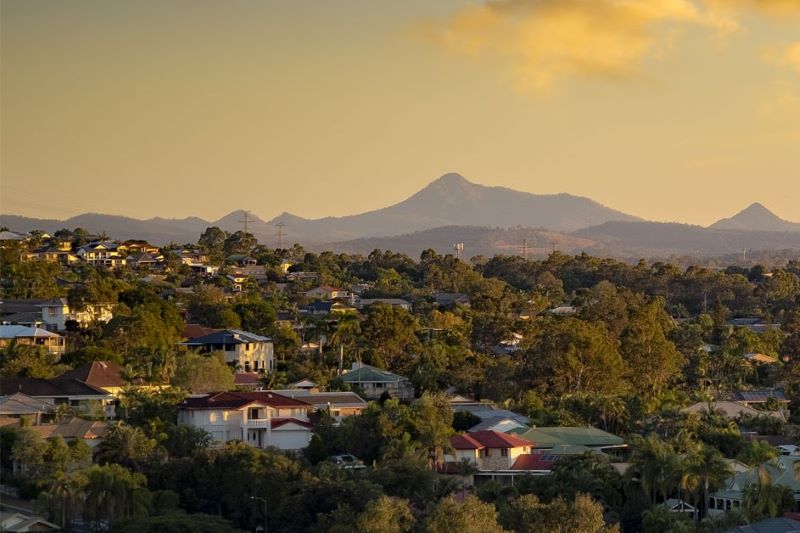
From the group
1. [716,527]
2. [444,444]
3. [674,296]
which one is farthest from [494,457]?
[674,296]

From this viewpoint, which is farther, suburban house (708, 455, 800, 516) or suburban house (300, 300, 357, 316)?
suburban house (300, 300, 357, 316)

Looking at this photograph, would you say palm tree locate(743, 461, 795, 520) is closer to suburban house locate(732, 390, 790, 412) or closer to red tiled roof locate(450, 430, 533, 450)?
red tiled roof locate(450, 430, 533, 450)

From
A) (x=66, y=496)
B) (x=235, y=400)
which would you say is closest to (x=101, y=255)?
(x=235, y=400)

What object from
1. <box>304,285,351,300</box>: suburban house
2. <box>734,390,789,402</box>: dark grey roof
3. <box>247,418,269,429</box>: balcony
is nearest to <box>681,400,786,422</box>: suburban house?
<box>734,390,789,402</box>: dark grey roof

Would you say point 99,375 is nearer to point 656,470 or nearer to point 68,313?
point 68,313

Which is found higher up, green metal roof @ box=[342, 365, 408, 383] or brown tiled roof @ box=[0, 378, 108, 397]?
brown tiled roof @ box=[0, 378, 108, 397]
